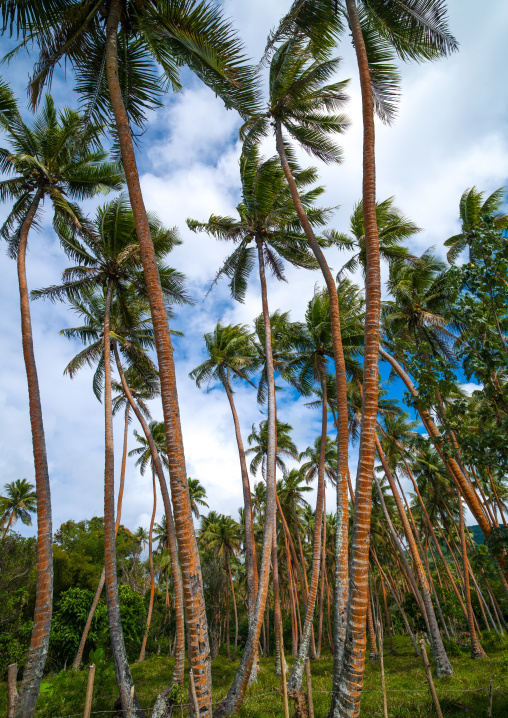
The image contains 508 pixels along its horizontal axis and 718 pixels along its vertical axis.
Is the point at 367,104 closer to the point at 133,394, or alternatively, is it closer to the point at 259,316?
the point at 259,316

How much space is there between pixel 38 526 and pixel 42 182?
30.3 feet

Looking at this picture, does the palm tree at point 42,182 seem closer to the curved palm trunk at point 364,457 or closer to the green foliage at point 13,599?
the curved palm trunk at point 364,457

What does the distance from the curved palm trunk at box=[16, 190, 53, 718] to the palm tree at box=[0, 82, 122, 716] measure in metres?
0.02

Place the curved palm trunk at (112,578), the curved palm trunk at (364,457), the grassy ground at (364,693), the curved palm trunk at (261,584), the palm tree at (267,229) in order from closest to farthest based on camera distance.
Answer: the curved palm trunk at (364,457) < the grassy ground at (364,693) < the curved palm trunk at (261,584) < the curved palm trunk at (112,578) < the palm tree at (267,229)

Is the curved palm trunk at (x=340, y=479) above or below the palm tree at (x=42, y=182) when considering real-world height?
below

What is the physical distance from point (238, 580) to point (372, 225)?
4644 centimetres

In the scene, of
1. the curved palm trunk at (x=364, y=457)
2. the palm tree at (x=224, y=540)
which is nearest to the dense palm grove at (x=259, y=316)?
the curved palm trunk at (x=364, y=457)

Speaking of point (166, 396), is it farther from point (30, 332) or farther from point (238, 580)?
point (238, 580)

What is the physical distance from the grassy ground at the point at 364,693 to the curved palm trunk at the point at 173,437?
105 inches

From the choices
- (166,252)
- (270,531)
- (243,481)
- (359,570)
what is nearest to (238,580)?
(243,481)

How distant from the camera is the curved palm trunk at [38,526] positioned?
691 cm

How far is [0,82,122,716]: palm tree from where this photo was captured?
865cm

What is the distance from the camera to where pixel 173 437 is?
638cm

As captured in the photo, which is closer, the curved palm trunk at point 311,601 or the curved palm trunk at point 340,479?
the curved palm trunk at point 340,479
